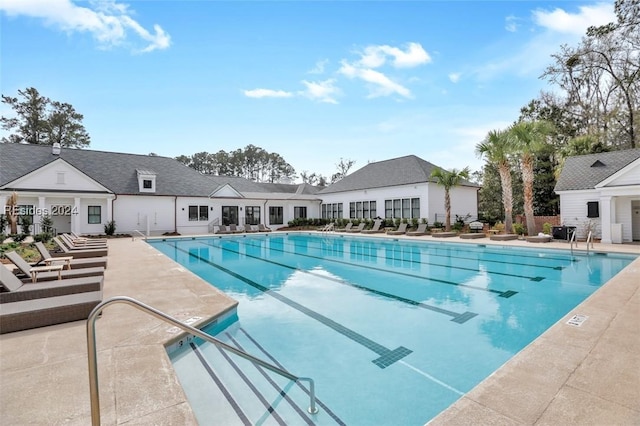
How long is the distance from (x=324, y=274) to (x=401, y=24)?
1029 centimetres

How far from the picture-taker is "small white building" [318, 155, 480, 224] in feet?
75.5

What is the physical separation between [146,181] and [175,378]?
24.3 metres

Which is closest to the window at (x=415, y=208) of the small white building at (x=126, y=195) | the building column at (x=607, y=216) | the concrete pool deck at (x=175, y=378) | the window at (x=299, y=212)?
the building column at (x=607, y=216)

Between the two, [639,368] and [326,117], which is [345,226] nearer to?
[326,117]

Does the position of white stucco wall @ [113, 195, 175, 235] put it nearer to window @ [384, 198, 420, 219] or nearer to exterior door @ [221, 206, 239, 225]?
exterior door @ [221, 206, 239, 225]

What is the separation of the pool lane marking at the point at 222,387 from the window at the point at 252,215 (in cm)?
2406

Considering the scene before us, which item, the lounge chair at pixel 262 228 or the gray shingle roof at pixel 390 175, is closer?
the gray shingle roof at pixel 390 175

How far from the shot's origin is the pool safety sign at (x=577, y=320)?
446 centimetres

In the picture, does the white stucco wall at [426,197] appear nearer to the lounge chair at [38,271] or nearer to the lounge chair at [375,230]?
the lounge chair at [375,230]

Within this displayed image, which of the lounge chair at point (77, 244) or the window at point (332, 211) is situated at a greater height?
the window at point (332, 211)

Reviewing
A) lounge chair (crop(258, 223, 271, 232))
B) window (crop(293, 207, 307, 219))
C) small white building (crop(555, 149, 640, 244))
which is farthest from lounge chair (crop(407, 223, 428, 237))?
window (crop(293, 207, 307, 219))

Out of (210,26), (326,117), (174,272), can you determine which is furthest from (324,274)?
(326,117)

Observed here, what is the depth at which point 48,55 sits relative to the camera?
10.9m

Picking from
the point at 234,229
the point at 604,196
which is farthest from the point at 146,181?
the point at 604,196
